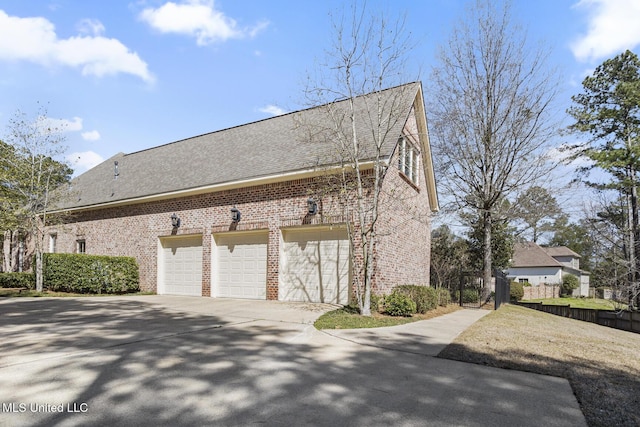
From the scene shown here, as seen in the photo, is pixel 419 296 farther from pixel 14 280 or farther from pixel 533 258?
pixel 533 258

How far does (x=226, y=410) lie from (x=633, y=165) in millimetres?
24076

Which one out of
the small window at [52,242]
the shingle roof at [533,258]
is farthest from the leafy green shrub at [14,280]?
the shingle roof at [533,258]

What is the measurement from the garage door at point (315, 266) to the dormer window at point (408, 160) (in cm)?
353

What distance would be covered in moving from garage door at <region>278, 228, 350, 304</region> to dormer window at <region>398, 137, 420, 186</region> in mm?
3527

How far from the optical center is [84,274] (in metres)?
14.2

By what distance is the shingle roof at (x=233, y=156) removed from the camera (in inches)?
442

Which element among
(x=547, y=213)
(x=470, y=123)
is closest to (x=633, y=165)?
(x=547, y=213)

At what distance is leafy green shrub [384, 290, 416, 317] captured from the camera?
9.23 meters

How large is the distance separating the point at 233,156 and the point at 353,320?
9.03 m

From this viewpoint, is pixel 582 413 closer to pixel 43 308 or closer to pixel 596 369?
pixel 596 369

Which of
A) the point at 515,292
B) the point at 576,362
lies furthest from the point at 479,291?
the point at 576,362

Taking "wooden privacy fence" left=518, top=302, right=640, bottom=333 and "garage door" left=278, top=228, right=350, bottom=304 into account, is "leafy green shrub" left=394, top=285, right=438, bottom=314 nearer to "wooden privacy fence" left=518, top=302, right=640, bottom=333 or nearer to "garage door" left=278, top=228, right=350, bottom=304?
"garage door" left=278, top=228, right=350, bottom=304

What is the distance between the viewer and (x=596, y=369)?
5.05m

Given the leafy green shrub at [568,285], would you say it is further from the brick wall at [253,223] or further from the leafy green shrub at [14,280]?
the leafy green shrub at [14,280]
